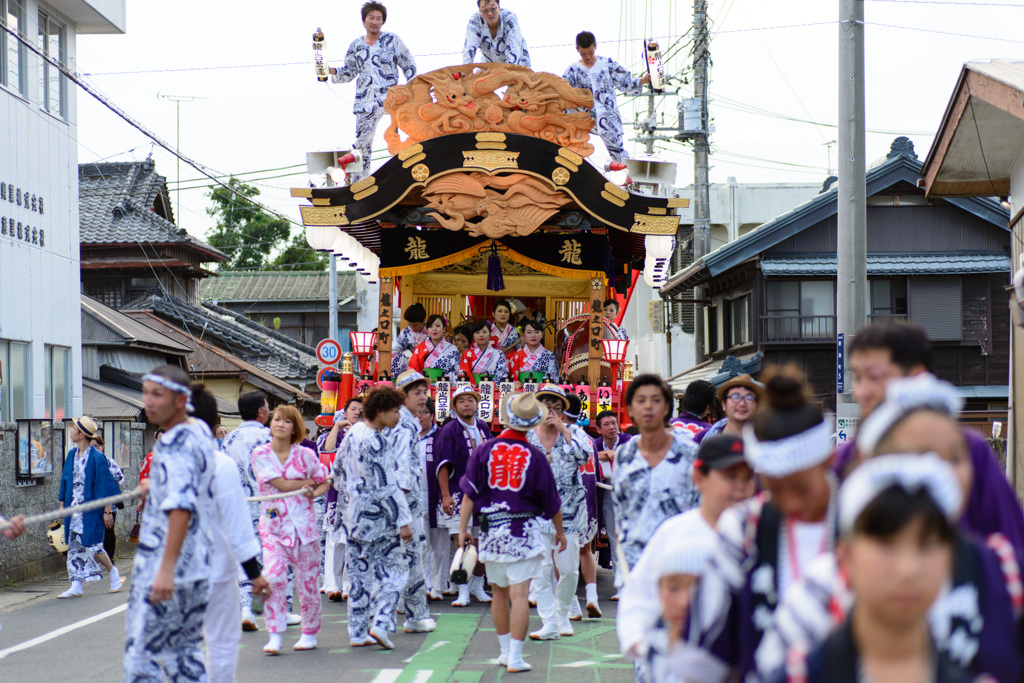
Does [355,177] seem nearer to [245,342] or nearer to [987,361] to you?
[987,361]

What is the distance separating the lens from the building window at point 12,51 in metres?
14.8

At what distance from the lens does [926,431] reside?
2.63 m

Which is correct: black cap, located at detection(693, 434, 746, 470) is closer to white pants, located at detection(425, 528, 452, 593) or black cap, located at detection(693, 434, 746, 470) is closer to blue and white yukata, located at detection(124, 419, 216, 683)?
blue and white yukata, located at detection(124, 419, 216, 683)

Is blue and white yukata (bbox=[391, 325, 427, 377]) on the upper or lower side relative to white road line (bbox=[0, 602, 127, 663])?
upper

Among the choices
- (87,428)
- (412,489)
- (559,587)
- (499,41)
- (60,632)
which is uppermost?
(499,41)

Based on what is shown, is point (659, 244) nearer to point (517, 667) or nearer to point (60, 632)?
point (517, 667)

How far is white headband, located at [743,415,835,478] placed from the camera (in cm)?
274

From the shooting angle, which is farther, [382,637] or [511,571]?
[382,637]

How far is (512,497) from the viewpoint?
7.59 m

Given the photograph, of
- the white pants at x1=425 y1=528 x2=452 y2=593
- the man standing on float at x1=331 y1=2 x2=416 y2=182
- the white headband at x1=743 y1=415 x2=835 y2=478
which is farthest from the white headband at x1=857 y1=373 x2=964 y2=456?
the man standing on float at x1=331 y1=2 x2=416 y2=182

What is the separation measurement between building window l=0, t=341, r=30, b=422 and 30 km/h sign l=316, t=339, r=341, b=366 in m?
4.25

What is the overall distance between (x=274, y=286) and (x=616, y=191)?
99.3ft

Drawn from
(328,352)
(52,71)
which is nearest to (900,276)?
(328,352)

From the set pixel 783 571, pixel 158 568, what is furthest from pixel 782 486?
pixel 158 568
